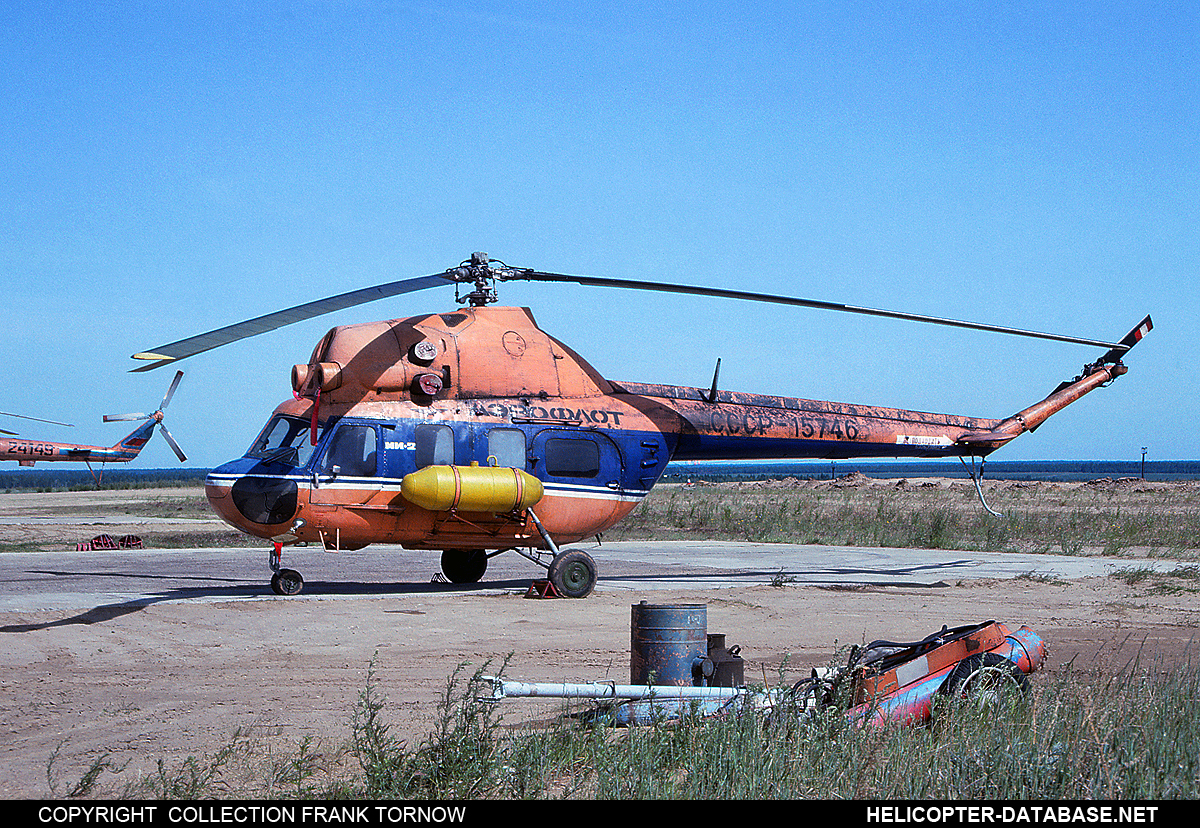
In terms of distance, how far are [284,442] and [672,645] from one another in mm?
A: 8319

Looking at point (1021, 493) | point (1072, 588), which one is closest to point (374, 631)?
point (1072, 588)

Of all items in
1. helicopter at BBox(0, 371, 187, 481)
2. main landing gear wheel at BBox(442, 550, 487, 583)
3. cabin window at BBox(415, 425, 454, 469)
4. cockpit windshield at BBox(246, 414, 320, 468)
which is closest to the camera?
cockpit windshield at BBox(246, 414, 320, 468)

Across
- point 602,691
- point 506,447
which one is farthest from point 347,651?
point 506,447

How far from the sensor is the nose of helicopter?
506 inches

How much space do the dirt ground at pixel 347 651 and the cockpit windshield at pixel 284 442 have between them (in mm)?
1909

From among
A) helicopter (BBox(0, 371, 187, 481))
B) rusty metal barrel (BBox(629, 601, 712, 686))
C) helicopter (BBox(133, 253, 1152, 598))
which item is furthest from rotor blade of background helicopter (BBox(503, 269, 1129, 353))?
helicopter (BBox(0, 371, 187, 481))

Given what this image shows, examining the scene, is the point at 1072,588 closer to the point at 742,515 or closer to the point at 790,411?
the point at 790,411

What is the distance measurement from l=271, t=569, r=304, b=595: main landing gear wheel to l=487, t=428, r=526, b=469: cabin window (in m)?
3.19

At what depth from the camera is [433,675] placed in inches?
328

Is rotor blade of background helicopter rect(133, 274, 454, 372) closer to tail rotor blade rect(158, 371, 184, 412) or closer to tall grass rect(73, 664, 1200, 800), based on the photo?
tall grass rect(73, 664, 1200, 800)

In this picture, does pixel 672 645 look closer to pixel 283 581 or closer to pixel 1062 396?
pixel 283 581

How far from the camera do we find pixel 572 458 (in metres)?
14.4

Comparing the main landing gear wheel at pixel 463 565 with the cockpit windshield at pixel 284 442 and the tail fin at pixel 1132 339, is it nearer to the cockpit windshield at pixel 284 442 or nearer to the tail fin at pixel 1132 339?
the cockpit windshield at pixel 284 442

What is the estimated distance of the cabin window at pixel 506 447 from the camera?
13.9 m
